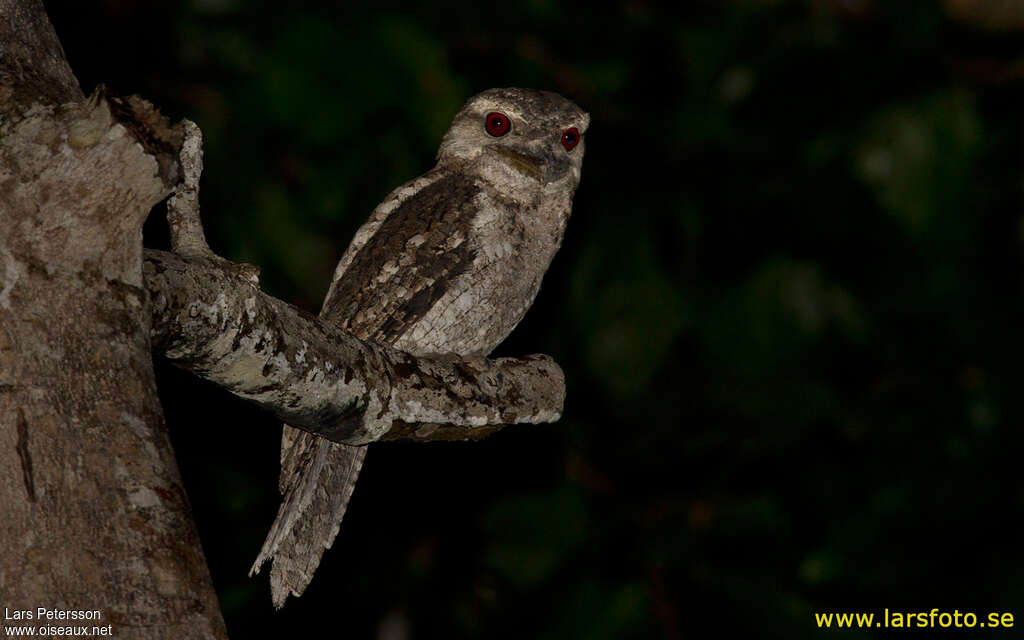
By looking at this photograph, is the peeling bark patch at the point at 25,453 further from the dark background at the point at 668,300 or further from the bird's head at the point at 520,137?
the dark background at the point at 668,300

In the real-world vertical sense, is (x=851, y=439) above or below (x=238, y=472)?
above

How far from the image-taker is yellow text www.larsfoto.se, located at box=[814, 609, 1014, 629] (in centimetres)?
468

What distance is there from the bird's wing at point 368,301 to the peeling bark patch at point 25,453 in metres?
1.37

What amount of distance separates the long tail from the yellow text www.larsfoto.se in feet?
8.32

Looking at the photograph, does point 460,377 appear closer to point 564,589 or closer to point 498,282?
point 498,282

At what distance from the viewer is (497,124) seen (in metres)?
3.33

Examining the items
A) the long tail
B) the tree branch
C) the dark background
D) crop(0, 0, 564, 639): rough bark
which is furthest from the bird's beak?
the dark background

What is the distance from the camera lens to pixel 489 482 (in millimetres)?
5906

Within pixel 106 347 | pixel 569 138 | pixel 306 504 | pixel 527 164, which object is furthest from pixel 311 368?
pixel 569 138

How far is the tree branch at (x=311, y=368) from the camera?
179cm

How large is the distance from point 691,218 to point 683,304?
59 centimetres

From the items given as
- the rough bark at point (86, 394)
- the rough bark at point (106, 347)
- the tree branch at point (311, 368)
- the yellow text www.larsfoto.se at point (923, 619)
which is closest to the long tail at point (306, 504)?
the tree branch at point (311, 368)

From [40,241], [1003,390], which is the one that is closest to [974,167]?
[1003,390]

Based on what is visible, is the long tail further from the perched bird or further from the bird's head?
the bird's head
